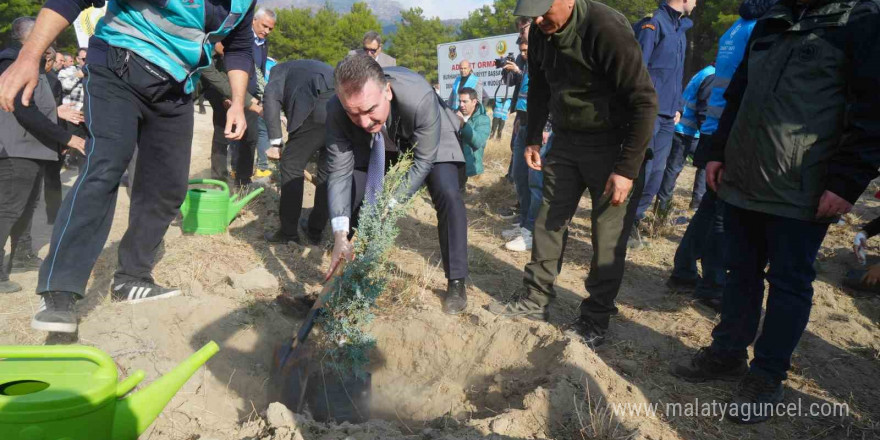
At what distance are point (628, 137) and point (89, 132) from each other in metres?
2.77

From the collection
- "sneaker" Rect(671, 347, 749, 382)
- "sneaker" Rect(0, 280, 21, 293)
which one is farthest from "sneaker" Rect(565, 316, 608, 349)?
"sneaker" Rect(0, 280, 21, 293)

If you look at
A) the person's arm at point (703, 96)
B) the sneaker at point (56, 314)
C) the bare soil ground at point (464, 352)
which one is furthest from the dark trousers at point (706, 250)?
the sneaker at point (56, 314)

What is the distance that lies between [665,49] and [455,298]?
2.84m

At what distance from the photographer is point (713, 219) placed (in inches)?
152

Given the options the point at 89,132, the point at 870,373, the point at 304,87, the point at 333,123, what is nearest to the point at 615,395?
the point at 870,373

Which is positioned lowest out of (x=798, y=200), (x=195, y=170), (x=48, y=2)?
(x=195, y=170)

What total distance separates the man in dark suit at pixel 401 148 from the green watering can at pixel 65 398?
162cm

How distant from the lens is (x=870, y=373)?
3.03m

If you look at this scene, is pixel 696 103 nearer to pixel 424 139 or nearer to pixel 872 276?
pixel 872 276

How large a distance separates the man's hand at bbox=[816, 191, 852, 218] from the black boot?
2067 mm

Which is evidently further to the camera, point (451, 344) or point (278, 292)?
point (278, 292)

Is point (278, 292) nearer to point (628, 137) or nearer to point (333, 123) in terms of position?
point (333, 123)


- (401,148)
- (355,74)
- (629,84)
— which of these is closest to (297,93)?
(401,148)

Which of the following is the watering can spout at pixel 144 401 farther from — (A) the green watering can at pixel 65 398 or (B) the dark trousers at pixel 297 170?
(B) the dark trousers at pixel 297 170
